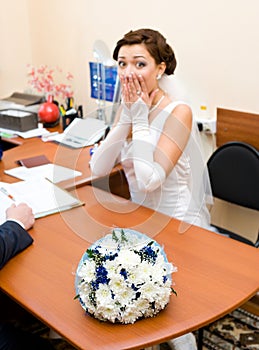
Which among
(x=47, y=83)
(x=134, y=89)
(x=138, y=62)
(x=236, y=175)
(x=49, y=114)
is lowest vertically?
(x=236, y=175)

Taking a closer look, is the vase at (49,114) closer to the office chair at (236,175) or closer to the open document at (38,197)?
the open document at (38,197)

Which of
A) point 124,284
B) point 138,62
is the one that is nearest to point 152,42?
point 138,62

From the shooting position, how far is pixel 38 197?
5.61 ft

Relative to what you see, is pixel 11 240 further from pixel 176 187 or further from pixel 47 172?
pixel 176 187

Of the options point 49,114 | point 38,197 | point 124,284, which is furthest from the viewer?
point 49,114

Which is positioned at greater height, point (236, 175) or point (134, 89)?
point (134, 89)

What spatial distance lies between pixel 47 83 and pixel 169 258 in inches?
84.7

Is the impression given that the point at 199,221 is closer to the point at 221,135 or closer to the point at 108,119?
the point at 221,135

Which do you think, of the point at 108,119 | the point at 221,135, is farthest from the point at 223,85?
the point at 108,119

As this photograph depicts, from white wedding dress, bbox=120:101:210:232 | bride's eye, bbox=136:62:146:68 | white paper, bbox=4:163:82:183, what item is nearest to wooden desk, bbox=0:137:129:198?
white paper, bbox=4:163:82:183

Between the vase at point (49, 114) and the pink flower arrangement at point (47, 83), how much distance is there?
0.26m

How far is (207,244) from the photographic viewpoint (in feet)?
4.53

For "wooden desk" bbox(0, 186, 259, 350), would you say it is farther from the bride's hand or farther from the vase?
the vase

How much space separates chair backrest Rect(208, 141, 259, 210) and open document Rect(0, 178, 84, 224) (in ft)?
2.58
